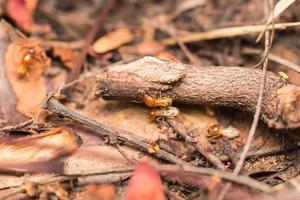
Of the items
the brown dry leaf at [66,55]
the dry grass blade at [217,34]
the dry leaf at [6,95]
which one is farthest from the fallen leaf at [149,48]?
the dry leaf at [6,95]

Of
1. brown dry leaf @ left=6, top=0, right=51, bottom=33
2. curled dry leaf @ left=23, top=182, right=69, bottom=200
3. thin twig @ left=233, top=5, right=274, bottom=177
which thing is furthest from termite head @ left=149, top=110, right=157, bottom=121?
brown dry leaf @ left=6, top=0, right=51, bottom=33

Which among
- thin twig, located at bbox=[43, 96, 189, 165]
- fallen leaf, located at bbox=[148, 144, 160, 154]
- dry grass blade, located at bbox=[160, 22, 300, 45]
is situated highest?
dry grass blade, located at bbox=[160, 22, 300, 45]

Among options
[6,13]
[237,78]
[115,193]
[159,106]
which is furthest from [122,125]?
[6,13]

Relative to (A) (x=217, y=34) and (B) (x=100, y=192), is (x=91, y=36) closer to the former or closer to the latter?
(A) (x=217, y=34)

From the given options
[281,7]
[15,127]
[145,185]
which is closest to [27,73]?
[15,127]

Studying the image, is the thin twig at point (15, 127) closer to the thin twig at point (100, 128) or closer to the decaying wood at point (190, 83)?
the thin twig at point (100, 128)

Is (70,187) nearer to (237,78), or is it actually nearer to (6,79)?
(6,79)

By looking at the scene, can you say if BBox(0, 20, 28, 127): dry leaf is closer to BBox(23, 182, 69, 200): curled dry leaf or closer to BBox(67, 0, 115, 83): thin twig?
BBox(67, 0, 115, 83): thin twig
